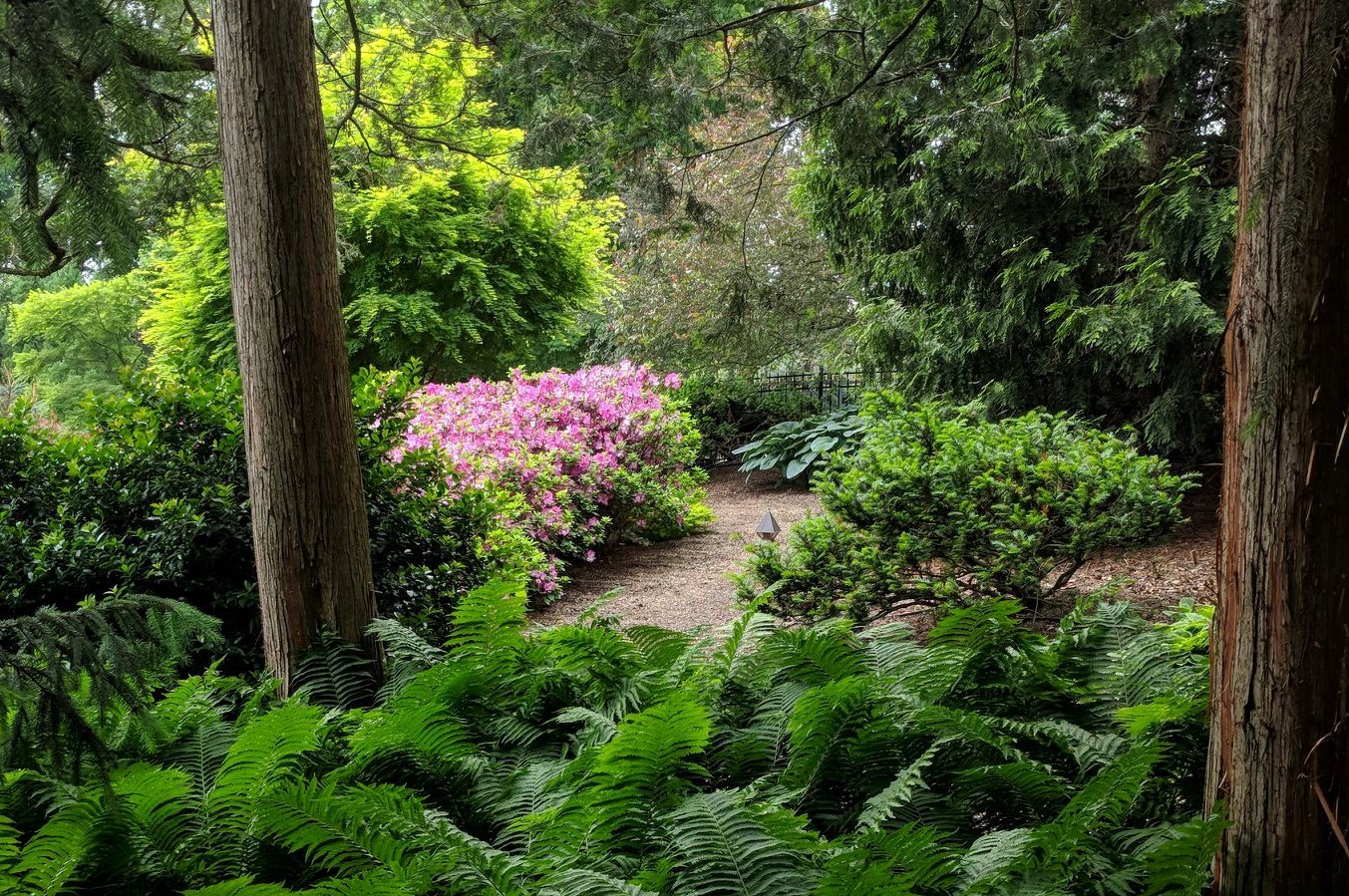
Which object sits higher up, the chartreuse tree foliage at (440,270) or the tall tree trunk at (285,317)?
the chartreuse tree foliage at (440,270)

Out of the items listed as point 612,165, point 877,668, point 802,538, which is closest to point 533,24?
point 612,165

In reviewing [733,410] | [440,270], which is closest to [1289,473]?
[440,270]

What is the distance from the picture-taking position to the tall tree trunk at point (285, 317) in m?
3.07

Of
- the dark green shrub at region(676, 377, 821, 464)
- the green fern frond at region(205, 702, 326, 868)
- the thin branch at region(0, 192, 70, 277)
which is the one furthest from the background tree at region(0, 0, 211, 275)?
the dark green shrub at region(676, 377, 821, 464)

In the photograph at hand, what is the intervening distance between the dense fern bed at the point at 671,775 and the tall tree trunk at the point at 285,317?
0.38 meters

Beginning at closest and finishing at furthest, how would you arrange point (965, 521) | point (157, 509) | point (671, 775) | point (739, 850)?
point (739, 850)
point (671, 775)
point (157, 509)
point (965, 521)

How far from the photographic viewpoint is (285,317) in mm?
3111

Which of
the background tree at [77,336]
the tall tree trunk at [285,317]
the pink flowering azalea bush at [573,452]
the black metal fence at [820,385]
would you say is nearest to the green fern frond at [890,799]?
the tall tree trunk at [285,317]

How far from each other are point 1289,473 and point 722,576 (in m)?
6.24

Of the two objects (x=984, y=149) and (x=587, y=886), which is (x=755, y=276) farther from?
(x=587, y=886)

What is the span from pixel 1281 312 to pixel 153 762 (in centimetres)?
260

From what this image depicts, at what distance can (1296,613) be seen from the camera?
1653mm

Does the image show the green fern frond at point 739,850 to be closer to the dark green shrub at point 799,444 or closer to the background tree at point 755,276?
the dark green shrub at point 799,444

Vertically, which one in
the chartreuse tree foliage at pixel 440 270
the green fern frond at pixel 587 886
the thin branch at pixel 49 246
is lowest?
the green fern frond at pixel 587 886
